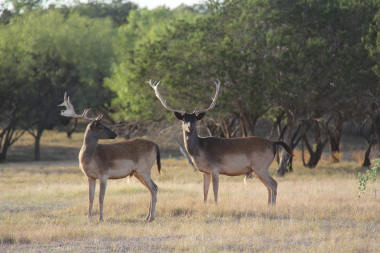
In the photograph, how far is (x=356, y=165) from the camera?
2614 cm

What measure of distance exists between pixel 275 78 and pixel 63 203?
31.7 feet

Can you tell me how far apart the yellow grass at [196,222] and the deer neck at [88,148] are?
1.07 m

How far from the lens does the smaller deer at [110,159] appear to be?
1053 centimetres

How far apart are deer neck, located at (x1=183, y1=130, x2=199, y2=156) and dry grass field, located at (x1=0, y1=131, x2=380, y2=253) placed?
101 centimetres

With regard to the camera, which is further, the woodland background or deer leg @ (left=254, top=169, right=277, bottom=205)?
the woodland background

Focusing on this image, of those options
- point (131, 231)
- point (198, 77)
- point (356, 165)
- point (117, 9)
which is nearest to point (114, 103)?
point (198, 77)

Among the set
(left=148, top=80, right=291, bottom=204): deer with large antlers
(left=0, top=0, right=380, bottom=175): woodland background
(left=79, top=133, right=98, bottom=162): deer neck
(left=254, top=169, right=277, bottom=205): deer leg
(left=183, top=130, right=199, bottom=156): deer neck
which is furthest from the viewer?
(left=0, top=0, right=380, bottom=175): woodland background

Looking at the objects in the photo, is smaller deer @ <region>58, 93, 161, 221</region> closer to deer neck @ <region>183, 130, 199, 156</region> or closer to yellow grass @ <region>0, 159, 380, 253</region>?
yellow grass @ <region>0, 159, 380, 253</region>

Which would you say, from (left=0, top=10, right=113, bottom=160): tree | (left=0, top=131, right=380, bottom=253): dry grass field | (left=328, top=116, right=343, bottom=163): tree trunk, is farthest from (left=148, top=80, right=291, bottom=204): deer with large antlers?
(left=0, top=10, right=113, bottom=160): tree

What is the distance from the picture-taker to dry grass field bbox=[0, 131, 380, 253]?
319 inches

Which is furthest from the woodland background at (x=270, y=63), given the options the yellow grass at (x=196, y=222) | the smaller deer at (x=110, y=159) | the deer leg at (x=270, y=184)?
the smaller deer at (x=110, y=159)

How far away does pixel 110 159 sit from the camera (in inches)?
417

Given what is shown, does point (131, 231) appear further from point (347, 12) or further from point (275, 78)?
point (347, 12)

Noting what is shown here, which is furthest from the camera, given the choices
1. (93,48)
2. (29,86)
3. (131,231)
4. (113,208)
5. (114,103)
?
(93,48)
